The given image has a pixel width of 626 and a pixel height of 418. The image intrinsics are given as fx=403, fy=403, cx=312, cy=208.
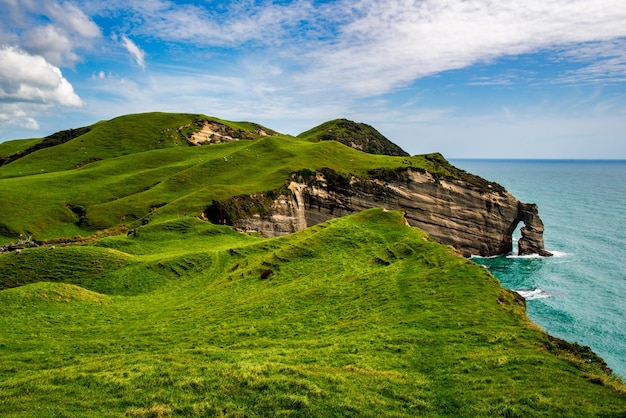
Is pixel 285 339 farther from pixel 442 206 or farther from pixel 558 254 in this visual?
pixel 558 254

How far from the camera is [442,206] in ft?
314

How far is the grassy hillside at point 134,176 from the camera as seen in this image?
7594 centimetres

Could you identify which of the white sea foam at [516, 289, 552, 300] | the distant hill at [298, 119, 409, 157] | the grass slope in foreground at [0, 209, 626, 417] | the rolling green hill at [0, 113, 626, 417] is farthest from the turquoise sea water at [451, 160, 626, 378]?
the distant hill at [298, 119, 409, 157]

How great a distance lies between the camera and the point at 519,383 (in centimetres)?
1800

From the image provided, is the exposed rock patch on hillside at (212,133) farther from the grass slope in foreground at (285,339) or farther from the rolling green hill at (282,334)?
the grass slope in foreground at (285,339)

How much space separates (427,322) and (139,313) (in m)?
21.7

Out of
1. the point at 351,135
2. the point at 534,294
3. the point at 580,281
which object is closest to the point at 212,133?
the point at 351,135

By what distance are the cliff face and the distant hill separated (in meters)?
69.3

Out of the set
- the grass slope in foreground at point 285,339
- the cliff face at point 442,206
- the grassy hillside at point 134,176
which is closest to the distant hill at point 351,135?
the grassy hillside at point 134,176

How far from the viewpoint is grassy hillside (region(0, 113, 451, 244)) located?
249 ft

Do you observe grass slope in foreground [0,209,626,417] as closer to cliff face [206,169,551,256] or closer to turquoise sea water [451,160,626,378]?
turquoise sea water [451,160,626,378]

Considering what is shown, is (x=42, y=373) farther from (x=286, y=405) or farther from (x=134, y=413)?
(x=286, y=405)

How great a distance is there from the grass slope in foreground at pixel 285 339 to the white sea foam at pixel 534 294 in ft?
117

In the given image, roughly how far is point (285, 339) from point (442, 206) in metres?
78.3
